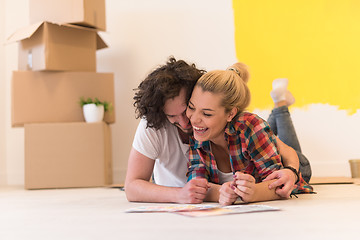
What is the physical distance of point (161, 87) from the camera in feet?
4.87

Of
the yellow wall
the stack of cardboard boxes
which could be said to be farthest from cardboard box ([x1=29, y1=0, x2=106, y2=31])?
the yellow wall

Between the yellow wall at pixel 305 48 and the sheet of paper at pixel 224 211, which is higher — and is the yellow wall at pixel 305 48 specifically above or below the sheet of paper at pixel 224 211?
above

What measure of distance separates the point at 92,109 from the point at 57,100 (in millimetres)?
235

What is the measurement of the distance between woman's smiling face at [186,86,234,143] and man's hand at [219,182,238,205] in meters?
0.17

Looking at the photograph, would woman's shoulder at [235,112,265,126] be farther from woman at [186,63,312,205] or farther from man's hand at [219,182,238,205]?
man's hand at [219,182,238,205]

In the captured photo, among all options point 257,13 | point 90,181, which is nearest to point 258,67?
point 257,13

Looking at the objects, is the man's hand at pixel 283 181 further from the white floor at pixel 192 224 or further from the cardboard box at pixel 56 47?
the cardboard box at pixel 56 47

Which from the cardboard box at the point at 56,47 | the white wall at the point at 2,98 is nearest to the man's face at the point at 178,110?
the cardboard box at the point at 56,47

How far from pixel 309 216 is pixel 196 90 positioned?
1.76 feet

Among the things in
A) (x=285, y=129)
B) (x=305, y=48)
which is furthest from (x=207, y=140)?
(x=305, y=48)

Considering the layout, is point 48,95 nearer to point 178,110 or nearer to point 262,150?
point 178,110

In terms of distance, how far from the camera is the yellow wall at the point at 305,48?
311 centimetres

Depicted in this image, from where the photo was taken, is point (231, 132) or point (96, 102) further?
point (96, 102)

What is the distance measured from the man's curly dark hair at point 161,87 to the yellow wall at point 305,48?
5.52ft
